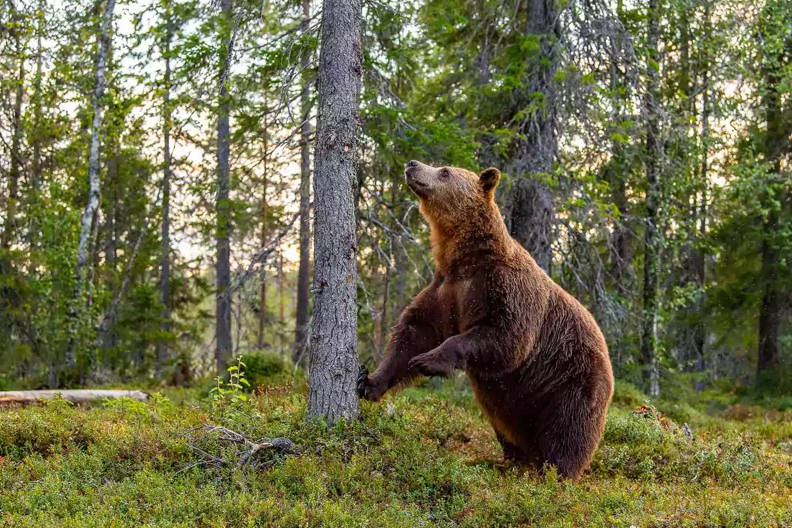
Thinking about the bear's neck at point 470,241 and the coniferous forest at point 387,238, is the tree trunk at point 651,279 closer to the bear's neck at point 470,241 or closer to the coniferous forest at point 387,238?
the coniferous forest at point 387,238

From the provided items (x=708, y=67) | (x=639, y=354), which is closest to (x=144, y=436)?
(x=639, y=354)

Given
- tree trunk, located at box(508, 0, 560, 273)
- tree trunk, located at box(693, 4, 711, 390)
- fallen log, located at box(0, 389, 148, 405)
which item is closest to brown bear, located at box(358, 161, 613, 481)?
tree trunk, located at box(508, 0, 560, 273)

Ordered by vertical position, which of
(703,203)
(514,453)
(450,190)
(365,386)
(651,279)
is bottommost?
(514,453)

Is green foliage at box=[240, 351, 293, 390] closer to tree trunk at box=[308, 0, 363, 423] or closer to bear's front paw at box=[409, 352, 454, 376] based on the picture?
tree trunk at box=[308, 0, 363, 423]

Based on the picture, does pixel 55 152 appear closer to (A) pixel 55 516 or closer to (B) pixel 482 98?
(B) pixel 482 98

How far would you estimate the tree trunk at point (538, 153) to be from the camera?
41.3 feet

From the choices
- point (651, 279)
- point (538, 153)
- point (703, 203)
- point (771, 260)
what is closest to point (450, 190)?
point (538, 153)

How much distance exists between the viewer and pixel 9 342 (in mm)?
17703

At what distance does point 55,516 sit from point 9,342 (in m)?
14.3

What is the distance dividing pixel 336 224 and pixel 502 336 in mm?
1891

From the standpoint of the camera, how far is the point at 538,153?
12742 mm

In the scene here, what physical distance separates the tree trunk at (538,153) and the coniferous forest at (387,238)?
0.06 m

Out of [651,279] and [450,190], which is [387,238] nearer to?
[450,190]

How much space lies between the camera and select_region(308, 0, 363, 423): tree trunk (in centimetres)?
689
